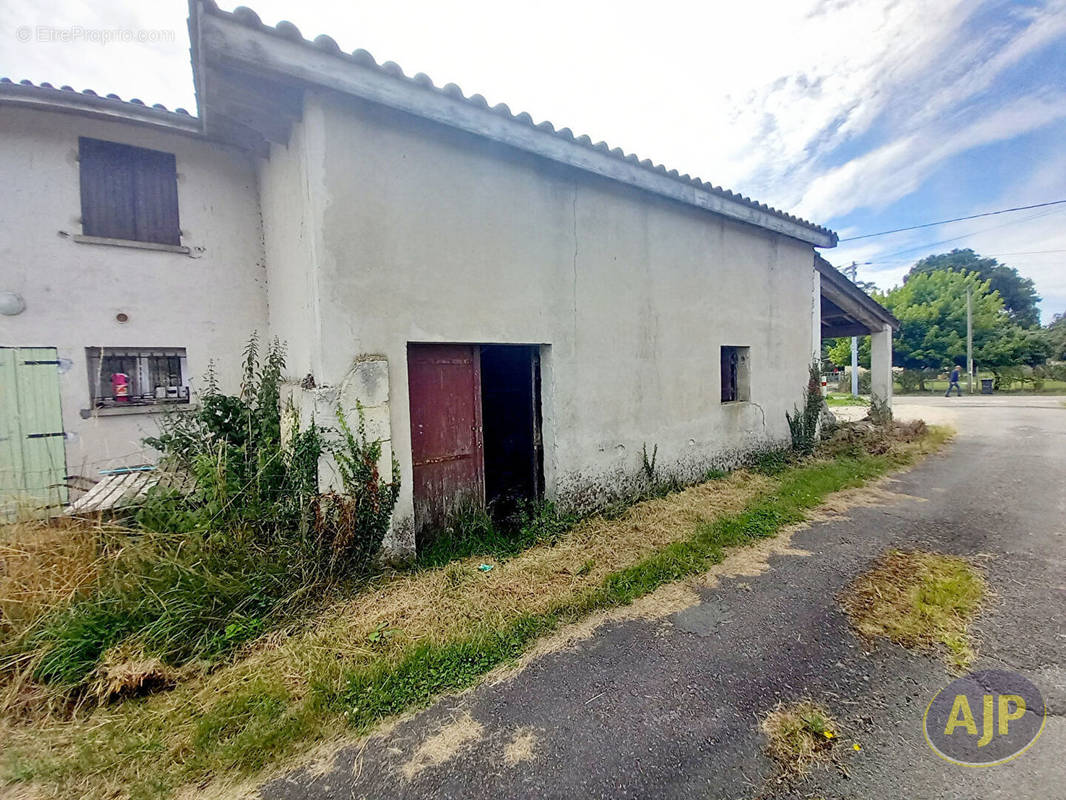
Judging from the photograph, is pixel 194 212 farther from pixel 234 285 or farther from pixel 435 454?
pixel 435 454

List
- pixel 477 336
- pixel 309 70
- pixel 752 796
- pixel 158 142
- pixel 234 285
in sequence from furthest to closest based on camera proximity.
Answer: pixel 234 285, pixel 158 142, pixel 477 336, pixel 309 70, pixel 752 796

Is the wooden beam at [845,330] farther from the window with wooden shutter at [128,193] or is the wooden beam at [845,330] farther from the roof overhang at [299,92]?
the window with wooden shutter at [128,193]

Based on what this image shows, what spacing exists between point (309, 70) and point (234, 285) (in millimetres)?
3566

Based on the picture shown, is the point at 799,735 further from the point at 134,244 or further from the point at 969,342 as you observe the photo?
the point at 969,342

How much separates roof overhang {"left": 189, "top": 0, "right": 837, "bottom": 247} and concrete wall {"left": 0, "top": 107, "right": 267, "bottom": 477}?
1043 mm

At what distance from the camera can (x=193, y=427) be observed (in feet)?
16.5

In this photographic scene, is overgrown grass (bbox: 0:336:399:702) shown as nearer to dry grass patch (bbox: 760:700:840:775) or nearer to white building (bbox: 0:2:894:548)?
white building (bbox: 0:2:894:548)

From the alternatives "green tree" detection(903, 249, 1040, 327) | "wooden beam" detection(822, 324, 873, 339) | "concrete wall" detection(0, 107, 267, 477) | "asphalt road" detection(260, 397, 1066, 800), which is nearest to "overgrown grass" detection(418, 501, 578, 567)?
"asphalt road" detection(260, 397, 1066, 800)

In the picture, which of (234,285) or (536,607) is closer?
(536,607)

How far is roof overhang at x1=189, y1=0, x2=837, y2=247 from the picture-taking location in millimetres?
3107

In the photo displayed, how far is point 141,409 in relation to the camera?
17.6ft

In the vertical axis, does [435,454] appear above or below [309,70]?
below

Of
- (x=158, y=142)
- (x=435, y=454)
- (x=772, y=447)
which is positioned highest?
(x=158, y=142)

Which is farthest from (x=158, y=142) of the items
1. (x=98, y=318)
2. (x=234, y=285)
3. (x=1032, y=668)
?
(x=1032, y=668)
